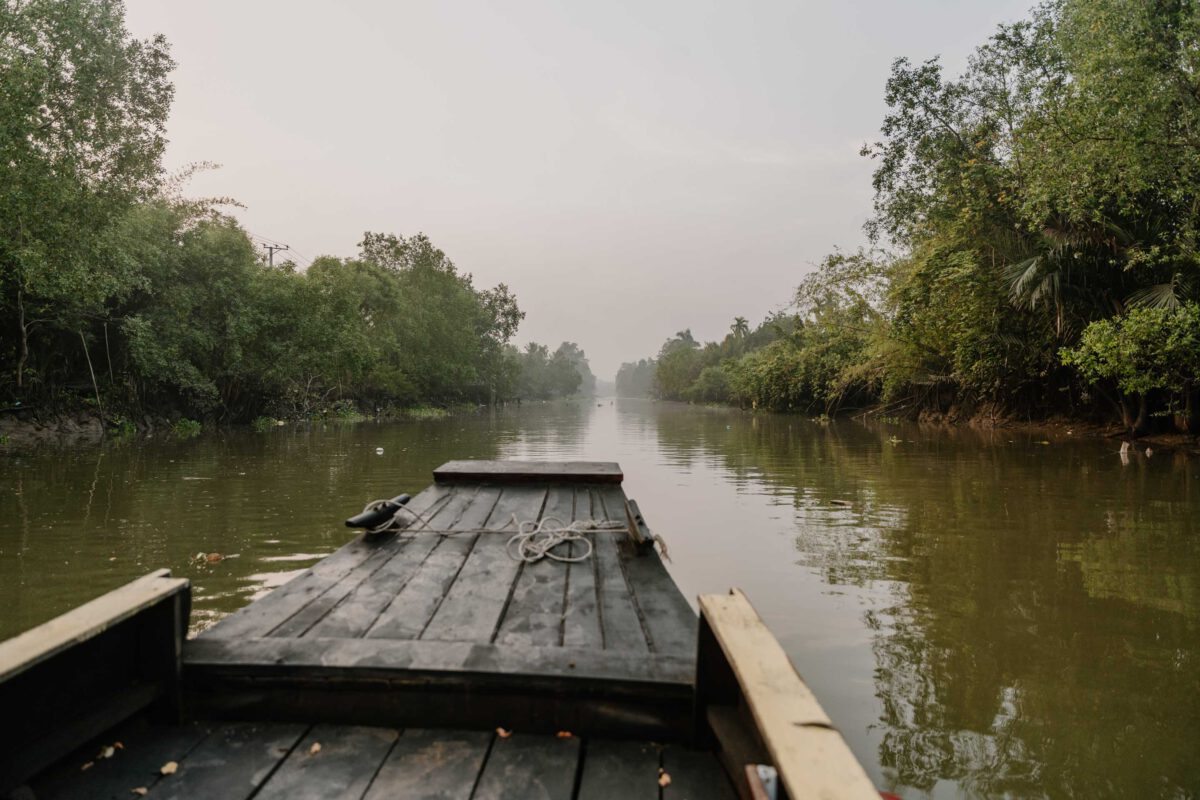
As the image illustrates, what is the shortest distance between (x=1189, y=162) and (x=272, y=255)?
33.1 m

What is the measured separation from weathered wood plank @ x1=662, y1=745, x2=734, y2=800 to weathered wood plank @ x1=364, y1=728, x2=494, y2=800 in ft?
1.59

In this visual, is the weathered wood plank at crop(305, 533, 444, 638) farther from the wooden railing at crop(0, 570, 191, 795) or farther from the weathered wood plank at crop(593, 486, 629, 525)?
the weathered wood plank at crop(593, 486, 629, 525)

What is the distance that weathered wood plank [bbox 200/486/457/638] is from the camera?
2.31 metres

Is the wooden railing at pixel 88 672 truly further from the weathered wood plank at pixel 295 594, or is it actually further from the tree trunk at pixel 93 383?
the tree trunk at pixel 93 383

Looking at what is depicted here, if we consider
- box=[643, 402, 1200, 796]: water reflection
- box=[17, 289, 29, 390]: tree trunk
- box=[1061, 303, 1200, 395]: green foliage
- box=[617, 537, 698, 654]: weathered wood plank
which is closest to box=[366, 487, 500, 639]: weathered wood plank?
box=[617, 537, 698, 654]: weathered wood plank

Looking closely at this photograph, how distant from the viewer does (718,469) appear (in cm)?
1113

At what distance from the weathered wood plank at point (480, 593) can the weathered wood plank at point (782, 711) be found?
982 millimetres

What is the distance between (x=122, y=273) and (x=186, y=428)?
→ 18.0 feet

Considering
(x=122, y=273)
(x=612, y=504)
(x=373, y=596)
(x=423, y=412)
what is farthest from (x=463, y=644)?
(x=423, y=412)

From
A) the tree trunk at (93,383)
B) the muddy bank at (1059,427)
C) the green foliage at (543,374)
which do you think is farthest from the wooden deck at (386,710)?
the green foliage at (543,374)

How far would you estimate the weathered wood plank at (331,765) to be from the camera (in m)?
1.56

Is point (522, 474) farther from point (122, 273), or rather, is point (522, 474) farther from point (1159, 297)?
point (122, 273)

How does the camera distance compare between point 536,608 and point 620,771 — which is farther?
point 536,608

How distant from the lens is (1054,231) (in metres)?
12.2
